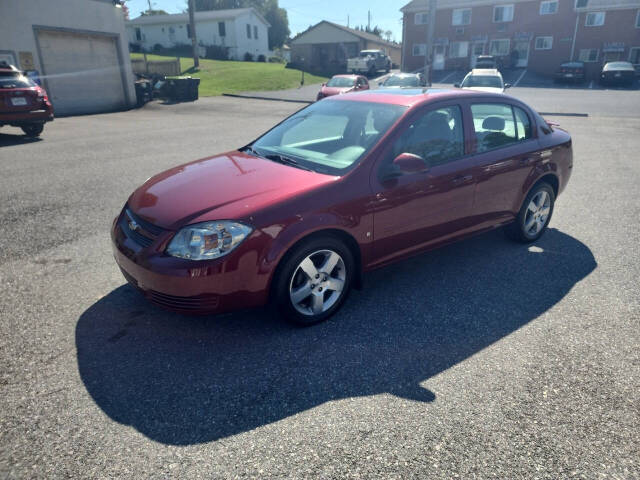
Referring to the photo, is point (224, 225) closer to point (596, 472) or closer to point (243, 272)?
point (243, 272)

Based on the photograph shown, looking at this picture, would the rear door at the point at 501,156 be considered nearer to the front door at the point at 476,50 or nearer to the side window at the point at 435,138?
the side window at the point at 435,138

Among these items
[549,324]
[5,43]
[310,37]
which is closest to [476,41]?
[310,37]

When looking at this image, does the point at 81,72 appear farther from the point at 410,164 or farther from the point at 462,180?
the point at 410,164

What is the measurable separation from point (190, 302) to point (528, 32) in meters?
48.7

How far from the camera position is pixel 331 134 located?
4250 mm

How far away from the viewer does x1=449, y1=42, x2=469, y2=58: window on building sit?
151 feet

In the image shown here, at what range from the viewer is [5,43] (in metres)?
Result: 16.4

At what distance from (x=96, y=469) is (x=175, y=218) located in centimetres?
156

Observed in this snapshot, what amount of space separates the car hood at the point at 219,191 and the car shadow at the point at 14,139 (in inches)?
392

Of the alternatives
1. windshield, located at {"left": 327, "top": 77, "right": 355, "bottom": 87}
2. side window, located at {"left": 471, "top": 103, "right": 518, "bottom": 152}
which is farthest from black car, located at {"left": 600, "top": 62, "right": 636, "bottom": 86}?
side window, located at {"left": 471, "top": 103, "right": 518, "bottom": 152}

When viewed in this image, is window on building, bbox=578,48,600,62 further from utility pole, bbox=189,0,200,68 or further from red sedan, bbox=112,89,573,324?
red sedan, bbox=112,89,573,324

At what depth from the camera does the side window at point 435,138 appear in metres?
3.84

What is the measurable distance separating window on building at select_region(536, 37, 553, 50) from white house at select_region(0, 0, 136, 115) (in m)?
37.4

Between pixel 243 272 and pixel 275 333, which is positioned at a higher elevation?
pixel 243 272
